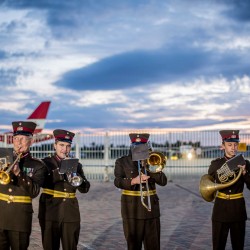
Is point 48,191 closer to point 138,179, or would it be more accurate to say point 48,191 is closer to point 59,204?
point 59,204

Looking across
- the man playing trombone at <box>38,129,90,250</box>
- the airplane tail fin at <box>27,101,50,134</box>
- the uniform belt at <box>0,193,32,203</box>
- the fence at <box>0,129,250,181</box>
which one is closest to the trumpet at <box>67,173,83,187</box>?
the man playing trombone at <box>38,129,90,250</box>

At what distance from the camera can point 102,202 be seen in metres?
16.7

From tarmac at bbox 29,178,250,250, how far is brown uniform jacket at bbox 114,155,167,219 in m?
1.79

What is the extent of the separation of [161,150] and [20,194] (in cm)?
1839

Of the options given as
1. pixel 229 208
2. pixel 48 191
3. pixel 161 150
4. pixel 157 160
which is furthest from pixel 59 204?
pixel 161 150

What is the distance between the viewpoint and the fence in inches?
981

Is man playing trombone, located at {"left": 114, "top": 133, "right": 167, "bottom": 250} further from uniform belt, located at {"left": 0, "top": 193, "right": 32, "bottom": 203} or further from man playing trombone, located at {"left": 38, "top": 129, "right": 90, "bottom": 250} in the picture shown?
uniform belt, located at {"left": 0, "top": 193, "right": 32, "bottom": 203}

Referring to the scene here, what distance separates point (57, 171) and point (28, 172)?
72 cm

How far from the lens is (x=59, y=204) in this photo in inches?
303

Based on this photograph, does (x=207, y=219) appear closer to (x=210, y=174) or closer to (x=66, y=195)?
(x=210, y=174)

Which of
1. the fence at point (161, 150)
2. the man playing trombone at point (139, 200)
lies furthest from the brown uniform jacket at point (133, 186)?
the fence at point (161, 150)

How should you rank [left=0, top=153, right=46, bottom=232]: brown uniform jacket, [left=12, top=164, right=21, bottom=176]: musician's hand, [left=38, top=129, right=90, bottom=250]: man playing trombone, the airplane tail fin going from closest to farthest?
1. [left=12, top=164, right=21, bottom=176]: musician's hand
2. [left=0, top=153, right=46, bottom=232]: brown uniform jacket
3. [left=38, top=129, right=90, bottom=250]: man playing trombone
4. the airplane tail fin

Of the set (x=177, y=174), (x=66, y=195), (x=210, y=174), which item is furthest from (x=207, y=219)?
(x=177, y=174)

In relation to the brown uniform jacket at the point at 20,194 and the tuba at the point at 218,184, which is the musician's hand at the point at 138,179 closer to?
the tuba at the point at 218,184
